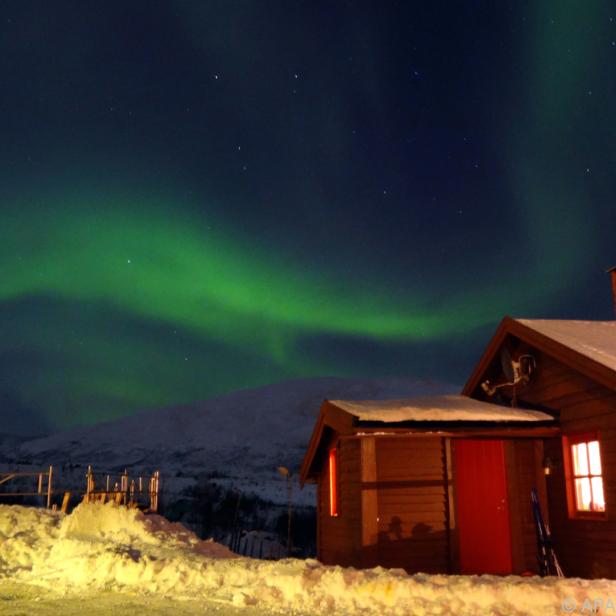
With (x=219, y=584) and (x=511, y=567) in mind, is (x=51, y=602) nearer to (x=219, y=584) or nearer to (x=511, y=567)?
(x=219, y=584)

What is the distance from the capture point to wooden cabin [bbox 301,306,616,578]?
1182cm

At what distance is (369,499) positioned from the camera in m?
12.4

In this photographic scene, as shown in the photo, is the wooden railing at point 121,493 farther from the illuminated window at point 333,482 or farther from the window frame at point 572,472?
the window frame at point 572,472

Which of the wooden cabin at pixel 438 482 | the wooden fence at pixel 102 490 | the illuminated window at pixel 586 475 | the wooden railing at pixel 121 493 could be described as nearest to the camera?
the illuminated window at pixel 586 475

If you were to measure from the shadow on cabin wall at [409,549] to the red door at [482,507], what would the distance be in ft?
3.07

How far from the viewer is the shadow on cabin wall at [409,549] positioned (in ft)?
40.1

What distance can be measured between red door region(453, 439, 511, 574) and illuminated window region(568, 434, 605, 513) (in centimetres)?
139

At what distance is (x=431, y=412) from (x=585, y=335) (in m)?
3.60

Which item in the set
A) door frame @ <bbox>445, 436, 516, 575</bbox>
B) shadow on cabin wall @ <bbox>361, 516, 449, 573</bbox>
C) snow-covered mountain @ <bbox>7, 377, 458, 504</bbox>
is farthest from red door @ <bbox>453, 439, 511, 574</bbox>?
snow-covered mountain @ <bbox>7, 377, 458, 504</bbox>

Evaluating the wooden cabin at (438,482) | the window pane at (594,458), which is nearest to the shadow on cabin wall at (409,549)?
the wooden cabin at (438,482)

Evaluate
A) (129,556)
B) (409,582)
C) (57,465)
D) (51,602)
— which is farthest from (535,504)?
(57,465)

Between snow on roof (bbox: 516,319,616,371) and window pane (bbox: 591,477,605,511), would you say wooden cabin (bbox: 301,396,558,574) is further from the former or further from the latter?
snow on roof (bbox: 516,319,616,371)

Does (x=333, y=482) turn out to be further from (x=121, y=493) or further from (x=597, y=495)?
(x=121, y=493)

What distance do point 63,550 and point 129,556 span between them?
2.07m
